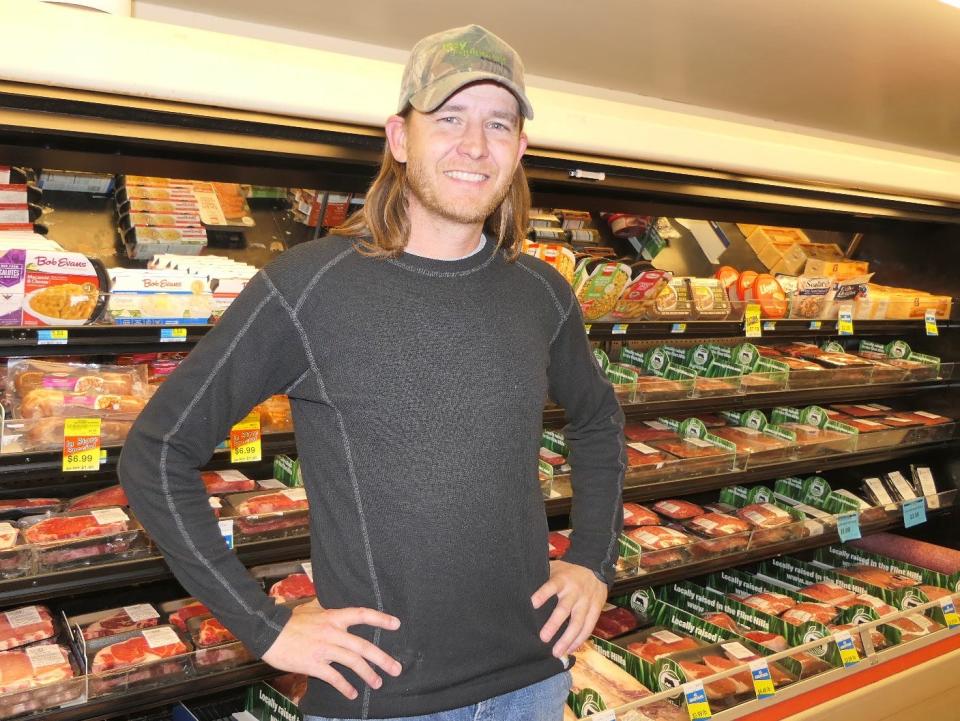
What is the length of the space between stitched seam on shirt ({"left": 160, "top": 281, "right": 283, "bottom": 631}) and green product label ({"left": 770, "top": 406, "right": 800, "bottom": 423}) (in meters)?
2.98

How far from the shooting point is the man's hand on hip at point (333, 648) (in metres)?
1.56

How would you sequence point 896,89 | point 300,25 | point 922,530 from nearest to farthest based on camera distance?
point 300,25
point 896,89
point 922,530

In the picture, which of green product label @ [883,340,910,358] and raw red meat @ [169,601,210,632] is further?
green product label @ [883,340,910,358]

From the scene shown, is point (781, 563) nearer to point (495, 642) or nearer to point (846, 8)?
point (846, 8)

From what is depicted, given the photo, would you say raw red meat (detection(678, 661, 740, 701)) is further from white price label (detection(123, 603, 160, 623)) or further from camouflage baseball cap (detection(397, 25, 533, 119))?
camouflage baseball cap (detection(397, 25, 533, 119))

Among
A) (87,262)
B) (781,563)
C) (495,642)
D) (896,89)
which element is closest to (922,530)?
(781,563)

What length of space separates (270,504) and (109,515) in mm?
437

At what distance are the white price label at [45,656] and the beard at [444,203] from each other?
1520 mm

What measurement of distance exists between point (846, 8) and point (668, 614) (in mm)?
2276

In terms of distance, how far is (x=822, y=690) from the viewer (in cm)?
330

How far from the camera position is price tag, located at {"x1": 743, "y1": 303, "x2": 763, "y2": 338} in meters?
3.45

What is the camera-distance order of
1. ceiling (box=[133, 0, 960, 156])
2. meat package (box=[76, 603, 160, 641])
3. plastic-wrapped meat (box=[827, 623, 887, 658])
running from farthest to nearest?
plastic-wrapped meat (box=[827, 623, 887, 658]) < ceiling (box=[133, 0, 960, 156]) < meat package (box=[76, 603, 160, 641])

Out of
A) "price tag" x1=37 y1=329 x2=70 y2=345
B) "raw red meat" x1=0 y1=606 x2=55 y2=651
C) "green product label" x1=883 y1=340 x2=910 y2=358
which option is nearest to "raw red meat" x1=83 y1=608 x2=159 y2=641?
"raw red meat" x1=0 y1=606 x2=55 y2=651

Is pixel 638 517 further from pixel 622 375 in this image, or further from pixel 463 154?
pixel 463 154
